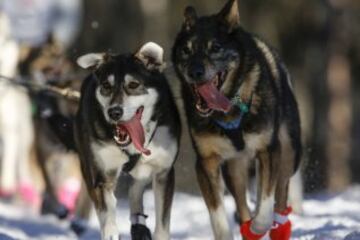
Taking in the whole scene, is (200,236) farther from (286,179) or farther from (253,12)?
(253,12)

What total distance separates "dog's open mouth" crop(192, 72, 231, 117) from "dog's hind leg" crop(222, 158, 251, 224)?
2.26ft

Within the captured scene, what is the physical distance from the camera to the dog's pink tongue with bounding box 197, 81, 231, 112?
8.19m

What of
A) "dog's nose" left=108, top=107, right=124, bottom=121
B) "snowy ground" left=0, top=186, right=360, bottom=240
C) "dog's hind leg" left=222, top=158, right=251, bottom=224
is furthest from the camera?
"snowy ground" left=0, top=186, right=360, bottom=240

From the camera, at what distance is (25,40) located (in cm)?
1603

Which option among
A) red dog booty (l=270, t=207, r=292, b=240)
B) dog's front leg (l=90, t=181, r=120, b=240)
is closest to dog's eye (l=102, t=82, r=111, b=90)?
dog's front leg (l=90, t=181, r=120, b=240)

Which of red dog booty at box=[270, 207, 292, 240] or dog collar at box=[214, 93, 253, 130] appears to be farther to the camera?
→ red dog booty at box=[270, 207, 292, 240]

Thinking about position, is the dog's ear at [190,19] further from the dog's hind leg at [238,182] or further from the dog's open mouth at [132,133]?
the dog's hind leg at [238,182]

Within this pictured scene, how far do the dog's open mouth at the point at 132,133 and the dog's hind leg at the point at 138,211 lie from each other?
21.5 inches

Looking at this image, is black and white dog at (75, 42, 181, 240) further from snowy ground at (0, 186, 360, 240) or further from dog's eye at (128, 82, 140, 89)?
snowy ground at (0, 186, 360, 240)

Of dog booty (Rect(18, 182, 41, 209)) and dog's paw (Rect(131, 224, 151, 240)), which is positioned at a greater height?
dog booty (Rect(18, 182, 41, 209))

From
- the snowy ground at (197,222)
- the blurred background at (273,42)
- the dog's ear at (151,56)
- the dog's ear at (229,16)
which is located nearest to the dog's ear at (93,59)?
the dog's ear at (151,56)

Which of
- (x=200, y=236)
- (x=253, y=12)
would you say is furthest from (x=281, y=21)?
(x=200, y=236)

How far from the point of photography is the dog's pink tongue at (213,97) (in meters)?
8.19

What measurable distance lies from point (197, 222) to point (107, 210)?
3063mm
